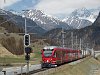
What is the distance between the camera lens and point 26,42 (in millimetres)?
42906

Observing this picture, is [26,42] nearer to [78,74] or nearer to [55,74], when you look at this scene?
[55,74]

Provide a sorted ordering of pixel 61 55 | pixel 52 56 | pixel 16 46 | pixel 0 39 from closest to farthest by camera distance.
Result: pixel 52 56, pixel 61 55, pixel 0 39, pixel 16 46

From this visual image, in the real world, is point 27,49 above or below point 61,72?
above

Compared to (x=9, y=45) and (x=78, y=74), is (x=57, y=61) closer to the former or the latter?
(x=78, y=74)

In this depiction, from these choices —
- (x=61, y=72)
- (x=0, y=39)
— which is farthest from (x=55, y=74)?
(x=0, y=39)

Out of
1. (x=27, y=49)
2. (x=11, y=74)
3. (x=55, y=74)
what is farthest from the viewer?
(x=55, y=74)

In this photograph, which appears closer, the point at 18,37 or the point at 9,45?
the point at 9,45

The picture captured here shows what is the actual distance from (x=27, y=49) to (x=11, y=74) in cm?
1129

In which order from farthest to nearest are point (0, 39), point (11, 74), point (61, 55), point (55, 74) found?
point (0, 39) → point (61, 55) → point (55, 74) → point (11, 74)

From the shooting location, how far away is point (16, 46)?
7372 inches

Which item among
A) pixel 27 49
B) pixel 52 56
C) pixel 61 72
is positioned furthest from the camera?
pixel 52 56

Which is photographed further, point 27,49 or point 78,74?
point 78,74

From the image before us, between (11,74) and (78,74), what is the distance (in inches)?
1491

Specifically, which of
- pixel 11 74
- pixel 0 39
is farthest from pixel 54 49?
pixel 0 39
